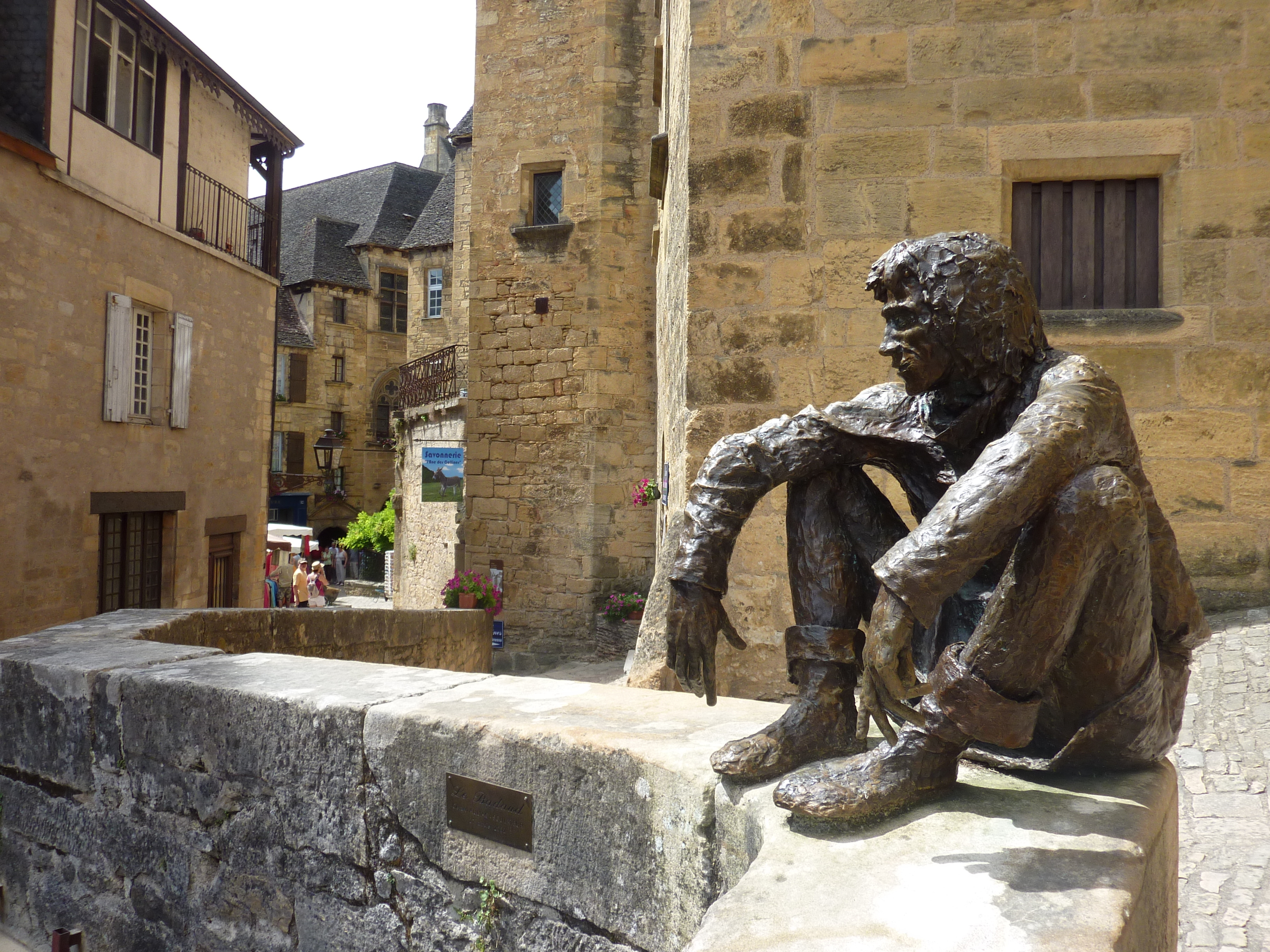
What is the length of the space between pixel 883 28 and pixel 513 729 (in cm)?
406

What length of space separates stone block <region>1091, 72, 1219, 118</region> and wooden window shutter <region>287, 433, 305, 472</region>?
29.6 metres

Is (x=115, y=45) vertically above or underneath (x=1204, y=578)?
above

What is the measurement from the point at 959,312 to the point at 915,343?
9 cm

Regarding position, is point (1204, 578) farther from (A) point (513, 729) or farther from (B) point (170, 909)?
(B) point (170, 909)

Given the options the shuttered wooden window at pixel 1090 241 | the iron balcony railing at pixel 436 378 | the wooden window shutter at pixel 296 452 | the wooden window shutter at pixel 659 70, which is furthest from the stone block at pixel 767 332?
the wooden window shutter at pixel 296 452

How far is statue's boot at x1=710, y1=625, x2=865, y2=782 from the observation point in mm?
1843

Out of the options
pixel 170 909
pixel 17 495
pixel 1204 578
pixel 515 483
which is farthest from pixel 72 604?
pixel 1204 578

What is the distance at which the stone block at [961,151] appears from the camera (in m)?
4.71

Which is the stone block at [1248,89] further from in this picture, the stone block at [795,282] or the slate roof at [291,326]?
the slate roof at [291,326]

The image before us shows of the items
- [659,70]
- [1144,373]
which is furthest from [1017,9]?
[659,70]

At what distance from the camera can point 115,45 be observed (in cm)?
1053

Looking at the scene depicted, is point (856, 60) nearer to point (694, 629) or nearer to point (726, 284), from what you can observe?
point (726, 284)

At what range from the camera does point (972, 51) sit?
470 centimetres

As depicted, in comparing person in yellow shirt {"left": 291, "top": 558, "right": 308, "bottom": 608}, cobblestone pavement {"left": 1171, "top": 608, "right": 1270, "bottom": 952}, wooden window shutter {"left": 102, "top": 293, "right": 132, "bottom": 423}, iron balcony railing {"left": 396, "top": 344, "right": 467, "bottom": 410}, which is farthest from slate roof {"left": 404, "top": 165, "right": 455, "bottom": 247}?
cobblestone pavement {"left": 1171, "top": 608, "right": 1270, "bottom": 952}
